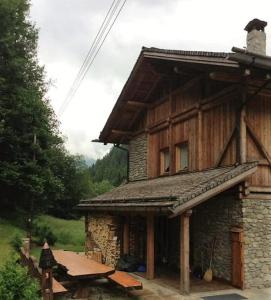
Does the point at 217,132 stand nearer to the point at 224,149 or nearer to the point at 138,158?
the point at 224,149

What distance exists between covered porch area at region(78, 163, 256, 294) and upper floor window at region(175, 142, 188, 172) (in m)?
0.63

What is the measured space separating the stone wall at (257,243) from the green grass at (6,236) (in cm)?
852

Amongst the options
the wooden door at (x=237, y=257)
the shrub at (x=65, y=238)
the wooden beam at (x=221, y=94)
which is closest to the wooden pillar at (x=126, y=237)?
the wooden door at (x=237, y=257)

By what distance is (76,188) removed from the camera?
3775cm

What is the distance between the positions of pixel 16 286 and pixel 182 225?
167 inches

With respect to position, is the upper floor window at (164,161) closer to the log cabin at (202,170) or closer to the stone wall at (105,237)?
the log cabin at (202,170)

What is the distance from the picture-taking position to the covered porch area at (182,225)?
987 cm

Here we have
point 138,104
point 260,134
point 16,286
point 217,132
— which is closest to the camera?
point 16,286

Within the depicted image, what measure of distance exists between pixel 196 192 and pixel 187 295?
248 cm

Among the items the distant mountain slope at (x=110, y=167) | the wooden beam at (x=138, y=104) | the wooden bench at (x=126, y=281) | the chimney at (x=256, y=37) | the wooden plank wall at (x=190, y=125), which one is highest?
the distant mountain slope at (x=110, y=167)

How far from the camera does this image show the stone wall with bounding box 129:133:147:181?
57.1 ft

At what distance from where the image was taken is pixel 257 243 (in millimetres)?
10805

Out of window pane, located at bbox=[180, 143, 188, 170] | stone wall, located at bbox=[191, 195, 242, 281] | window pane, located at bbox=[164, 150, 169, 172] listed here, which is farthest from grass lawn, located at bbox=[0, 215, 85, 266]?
stone wall, located at bbox=[191, 195, 242, 281]

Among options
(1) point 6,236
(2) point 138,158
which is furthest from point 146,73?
(1) point 6,236
